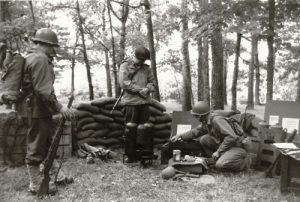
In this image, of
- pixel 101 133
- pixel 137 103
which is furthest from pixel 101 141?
pixel 137 103

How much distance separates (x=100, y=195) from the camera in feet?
16.2

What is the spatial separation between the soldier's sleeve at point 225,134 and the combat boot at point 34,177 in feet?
8.98

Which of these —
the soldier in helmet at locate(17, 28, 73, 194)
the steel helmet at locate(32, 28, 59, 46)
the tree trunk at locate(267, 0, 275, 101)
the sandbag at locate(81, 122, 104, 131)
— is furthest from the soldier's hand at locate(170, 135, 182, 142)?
the steel helmet at locate(32, 28, 59, 46)

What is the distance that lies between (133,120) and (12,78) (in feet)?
8.61

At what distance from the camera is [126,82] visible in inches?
263

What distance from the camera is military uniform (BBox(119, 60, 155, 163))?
21.9 feet

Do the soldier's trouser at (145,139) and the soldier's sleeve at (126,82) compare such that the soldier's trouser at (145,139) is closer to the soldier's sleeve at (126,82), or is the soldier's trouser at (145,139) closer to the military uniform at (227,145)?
the soldier's sleeve at (126,82)

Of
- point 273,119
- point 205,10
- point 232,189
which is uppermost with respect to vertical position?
point 205,10

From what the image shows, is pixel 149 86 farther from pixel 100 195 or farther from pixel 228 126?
pixel 100 195

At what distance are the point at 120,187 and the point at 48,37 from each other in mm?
2169

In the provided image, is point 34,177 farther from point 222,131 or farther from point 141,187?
point 222,131

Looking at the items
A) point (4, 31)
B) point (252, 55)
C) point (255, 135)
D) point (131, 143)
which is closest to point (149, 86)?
point (131, 143)

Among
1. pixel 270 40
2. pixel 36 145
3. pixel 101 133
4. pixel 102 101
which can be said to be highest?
pixel 270 40

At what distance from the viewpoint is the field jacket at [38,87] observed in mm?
4613
